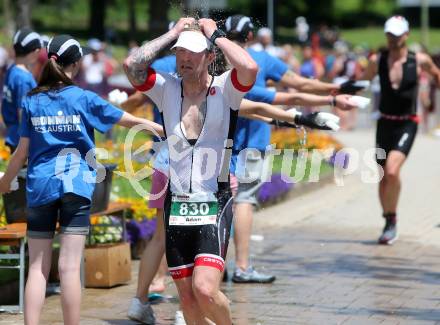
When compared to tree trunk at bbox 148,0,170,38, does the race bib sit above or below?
below

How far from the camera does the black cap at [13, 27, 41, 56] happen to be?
9.30 m

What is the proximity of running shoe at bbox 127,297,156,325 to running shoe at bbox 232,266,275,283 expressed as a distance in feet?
4.76

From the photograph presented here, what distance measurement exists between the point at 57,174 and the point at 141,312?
1.46 metres

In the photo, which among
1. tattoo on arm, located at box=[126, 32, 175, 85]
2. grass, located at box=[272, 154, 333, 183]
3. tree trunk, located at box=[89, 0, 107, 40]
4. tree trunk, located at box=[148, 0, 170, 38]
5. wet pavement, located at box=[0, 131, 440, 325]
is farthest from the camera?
tree trunk, located at box=[89, 0, 107, 40]

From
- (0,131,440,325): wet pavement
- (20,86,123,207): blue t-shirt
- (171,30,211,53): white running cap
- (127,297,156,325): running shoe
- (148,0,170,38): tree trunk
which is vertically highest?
(148,0,170,38): tree trunk

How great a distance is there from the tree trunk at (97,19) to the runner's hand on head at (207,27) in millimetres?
47832

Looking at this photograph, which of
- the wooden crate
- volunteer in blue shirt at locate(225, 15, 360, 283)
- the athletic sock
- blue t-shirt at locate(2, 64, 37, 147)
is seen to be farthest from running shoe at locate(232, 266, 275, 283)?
blue t-shirt at locate(2, 64, 37, 147)

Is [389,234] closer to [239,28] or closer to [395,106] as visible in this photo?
[395,106]

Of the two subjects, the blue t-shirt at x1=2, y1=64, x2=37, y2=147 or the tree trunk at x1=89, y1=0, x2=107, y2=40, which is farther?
the tree trunk at x1=89, y1=0, x2=107, y2=40

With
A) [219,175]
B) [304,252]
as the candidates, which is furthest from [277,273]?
[219,175]

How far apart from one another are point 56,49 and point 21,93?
2.96 metres

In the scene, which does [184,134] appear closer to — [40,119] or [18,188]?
[40,119]

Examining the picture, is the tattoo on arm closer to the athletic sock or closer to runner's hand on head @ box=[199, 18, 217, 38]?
runner's hand on head @ box=[199, 18, 217, 38]

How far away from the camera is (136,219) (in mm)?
9820
